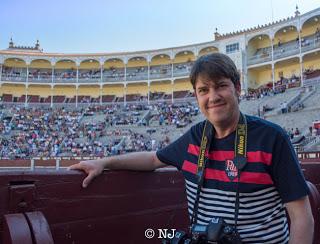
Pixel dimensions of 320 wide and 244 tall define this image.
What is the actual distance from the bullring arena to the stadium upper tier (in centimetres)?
12

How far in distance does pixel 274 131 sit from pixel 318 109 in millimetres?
22903

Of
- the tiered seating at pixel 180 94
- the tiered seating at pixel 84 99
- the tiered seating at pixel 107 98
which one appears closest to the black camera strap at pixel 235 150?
the tiered seating at pixel 180 94

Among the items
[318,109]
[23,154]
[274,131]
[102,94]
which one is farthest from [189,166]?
[102,94]

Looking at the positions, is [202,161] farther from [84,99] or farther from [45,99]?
[45,99]

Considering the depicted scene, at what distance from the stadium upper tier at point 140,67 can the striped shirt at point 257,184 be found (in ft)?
126

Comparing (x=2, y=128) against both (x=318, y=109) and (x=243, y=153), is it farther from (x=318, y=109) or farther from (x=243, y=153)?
(x=243, y=153)

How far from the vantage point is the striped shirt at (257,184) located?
73.3 inches

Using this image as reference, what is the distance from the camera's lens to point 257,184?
6.26ft

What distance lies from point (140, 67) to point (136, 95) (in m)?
4.33

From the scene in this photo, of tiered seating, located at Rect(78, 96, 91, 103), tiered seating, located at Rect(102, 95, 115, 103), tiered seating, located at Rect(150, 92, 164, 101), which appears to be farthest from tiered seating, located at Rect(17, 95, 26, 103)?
tiered seating, located at Rect(150, 92, 164, 101)

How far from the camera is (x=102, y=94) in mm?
50125

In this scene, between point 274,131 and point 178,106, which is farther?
point 178,106

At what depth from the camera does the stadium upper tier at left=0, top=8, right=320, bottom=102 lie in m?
40.2

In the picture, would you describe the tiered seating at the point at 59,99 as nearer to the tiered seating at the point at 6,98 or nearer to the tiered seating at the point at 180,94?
the tiered seating at the point at 6,98
